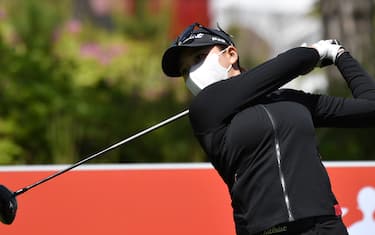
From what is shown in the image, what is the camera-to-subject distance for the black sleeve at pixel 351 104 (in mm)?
2965

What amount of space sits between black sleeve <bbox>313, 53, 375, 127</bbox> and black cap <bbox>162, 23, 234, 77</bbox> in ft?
1.32

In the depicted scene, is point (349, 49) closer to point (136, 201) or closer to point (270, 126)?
point (136, 201)

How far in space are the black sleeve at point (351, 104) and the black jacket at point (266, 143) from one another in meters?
0.02

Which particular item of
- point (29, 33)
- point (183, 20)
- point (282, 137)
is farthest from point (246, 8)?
point (282, 137)

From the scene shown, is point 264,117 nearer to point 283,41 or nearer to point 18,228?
point 18,228

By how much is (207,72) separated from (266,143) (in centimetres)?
36

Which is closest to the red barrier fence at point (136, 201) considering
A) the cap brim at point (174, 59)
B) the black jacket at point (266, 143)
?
the cap brim at point (174, 59)

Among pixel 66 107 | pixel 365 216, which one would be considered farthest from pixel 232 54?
pixel 66 107

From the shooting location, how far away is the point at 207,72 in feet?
9.78

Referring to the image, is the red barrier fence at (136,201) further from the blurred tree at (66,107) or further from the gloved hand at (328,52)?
the blurred tree at (66,107)

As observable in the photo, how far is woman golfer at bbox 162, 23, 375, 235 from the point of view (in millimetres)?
2752

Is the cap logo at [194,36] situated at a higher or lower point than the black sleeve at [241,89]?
higher

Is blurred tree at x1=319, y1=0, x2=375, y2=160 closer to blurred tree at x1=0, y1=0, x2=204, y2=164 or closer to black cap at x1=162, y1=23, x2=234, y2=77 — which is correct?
blurred tree at x1=0, y1=0, x2=204, y2=164

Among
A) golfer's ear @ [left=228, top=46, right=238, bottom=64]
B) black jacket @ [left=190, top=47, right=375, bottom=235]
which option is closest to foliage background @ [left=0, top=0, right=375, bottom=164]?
golfer's ear @ [left=228, top=46, right=238, bottom=64]
